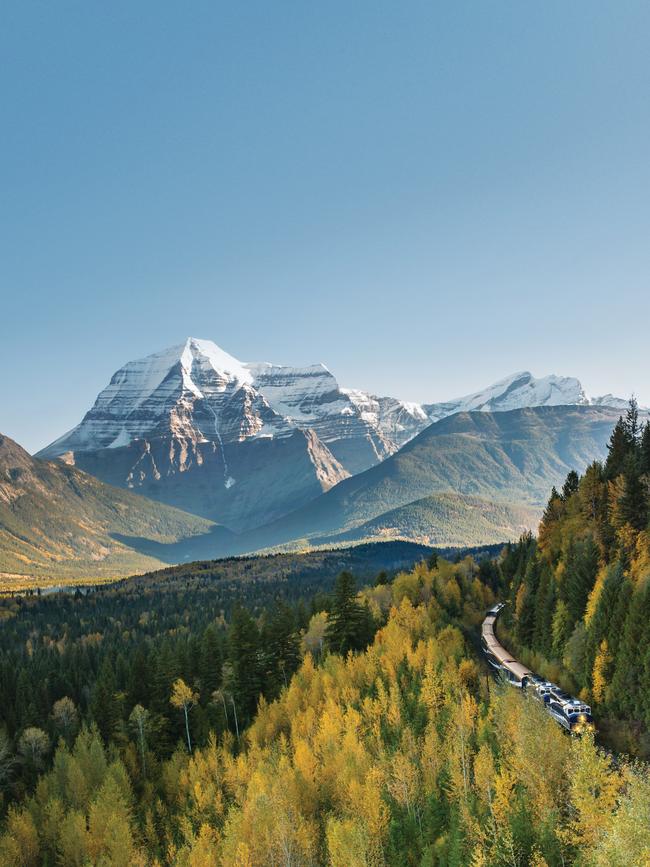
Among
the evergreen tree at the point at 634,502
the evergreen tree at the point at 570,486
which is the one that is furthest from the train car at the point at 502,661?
the evergreen tree at the point at 570,486

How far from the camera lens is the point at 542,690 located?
80.4 m

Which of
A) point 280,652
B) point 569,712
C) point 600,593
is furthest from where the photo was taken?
point 280,652

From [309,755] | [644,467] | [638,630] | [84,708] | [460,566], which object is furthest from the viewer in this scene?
[460,566]

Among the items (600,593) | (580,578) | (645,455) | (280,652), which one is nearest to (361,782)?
(600,593)

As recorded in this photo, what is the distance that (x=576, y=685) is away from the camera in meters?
85.1

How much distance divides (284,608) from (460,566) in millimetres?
58018

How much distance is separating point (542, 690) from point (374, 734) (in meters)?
21.2

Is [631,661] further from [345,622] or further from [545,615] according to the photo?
[345,622]

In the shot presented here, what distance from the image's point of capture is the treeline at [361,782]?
54.6 meters

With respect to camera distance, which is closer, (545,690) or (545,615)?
(545,690)

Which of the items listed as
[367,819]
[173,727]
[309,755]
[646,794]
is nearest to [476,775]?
[367,819]

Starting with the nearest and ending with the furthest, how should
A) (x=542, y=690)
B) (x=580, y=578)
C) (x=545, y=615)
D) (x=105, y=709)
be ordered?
1. (x=542, y=690)
2. (x=580, y=578)
3. (x=545, y=615)
4. (x=105, y=709)

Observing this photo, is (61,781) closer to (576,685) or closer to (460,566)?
(576,685)

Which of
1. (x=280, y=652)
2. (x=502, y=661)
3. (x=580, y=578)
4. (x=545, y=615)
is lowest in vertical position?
(x=502, y=661)
